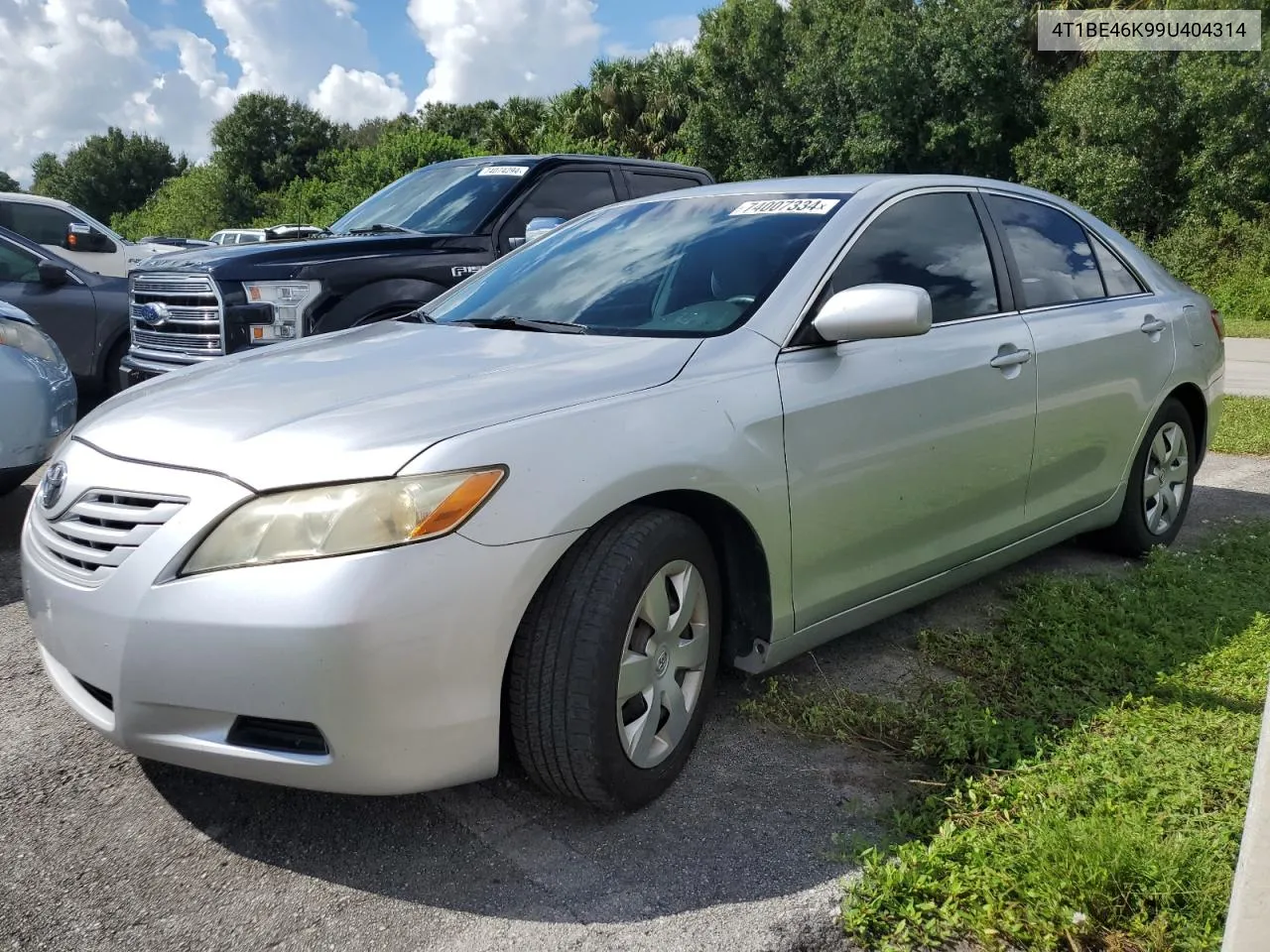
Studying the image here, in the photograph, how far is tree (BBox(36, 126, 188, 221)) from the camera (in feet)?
238

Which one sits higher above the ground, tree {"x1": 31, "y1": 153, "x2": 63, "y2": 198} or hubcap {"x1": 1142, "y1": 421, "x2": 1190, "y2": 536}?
tree {"x1": 31, "y1": 153, "x2": 63, "y2": 198}

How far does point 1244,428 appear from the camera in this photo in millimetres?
8117

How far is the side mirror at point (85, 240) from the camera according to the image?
1001 cm

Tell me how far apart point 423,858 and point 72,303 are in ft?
22.7

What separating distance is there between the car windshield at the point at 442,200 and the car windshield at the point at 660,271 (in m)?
3.01

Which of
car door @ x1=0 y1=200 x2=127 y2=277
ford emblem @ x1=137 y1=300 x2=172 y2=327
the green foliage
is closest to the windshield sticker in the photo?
ford emblem @ x1=137 y1=300 x2=172 y2=327

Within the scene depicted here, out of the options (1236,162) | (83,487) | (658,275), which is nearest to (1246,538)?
(658,275)

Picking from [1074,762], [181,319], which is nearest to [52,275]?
[181,319]

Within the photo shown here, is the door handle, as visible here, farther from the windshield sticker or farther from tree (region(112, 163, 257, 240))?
tree (region(112, 163, 257, 240))

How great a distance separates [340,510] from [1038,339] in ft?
8.70

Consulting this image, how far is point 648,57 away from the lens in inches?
1485

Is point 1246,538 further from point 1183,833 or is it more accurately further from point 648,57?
point 648,57

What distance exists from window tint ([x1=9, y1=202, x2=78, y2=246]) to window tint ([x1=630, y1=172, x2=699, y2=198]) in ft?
18.7

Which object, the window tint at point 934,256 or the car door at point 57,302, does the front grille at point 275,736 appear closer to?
the window tint at point 934,256
